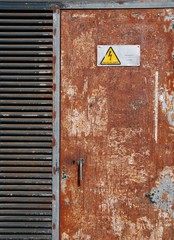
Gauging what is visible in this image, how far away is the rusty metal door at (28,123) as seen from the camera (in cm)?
253

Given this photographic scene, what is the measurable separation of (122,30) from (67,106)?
762 millimetres

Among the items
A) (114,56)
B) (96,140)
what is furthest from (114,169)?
(114,56)

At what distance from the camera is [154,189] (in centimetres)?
249

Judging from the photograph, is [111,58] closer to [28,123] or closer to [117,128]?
[117,128]

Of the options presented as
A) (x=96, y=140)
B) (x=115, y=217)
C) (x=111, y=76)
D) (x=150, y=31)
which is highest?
(x=150, y=31)

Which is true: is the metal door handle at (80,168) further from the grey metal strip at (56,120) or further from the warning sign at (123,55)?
the warning sign at (123,55)

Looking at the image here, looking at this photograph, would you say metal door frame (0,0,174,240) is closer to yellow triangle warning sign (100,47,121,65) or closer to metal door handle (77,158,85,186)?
metal door handle (77,158,85,186)

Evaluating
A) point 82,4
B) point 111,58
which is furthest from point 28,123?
point 82,4

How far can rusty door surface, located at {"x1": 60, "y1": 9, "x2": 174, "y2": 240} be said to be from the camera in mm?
2488

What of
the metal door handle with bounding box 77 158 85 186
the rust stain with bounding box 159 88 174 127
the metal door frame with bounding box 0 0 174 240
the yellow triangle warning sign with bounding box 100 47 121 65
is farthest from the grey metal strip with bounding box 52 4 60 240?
the rust stain with bounding box 159 88 174 127

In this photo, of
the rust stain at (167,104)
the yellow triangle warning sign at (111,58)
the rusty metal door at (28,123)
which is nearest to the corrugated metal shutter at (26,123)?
the rusty metal door at (28,123)

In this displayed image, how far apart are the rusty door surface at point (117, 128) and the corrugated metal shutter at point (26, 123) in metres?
0.14

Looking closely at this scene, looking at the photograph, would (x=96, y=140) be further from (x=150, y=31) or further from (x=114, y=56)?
(x=150, y=31)

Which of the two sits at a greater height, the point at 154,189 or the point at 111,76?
the point at 111,76
